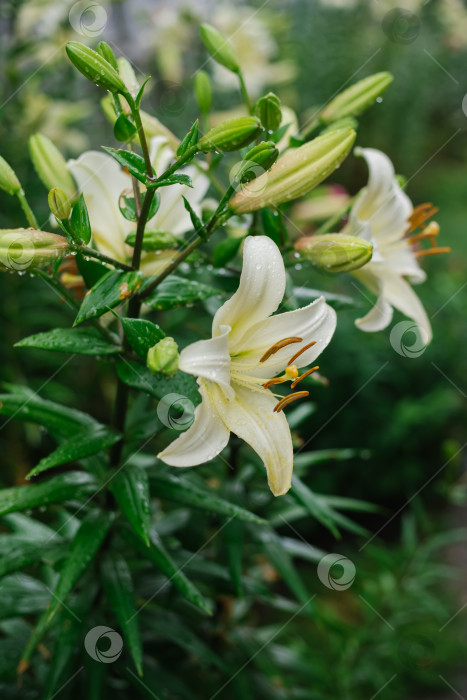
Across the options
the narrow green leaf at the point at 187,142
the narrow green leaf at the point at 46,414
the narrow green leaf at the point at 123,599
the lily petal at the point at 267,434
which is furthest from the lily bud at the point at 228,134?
the narrow green leaf at the point at 123,599

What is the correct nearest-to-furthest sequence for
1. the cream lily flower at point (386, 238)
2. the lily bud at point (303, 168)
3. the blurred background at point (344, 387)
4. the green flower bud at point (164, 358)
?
the green flower bud at point (164, 358)
the lily bud at point (303, 168)
the cream lily flower at point (386, 238)
the blurred background at point (344, 387)

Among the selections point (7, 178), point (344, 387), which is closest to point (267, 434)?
point (7, 178)

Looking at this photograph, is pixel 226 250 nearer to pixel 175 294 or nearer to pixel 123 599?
pixel 175 294

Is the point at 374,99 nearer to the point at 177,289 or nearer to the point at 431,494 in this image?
the point at 177,289

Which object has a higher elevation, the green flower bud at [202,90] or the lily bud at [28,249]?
the green flower bud at [202,90]

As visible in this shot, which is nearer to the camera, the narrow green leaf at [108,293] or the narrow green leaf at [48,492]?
the narrow green leaf at [108,293]

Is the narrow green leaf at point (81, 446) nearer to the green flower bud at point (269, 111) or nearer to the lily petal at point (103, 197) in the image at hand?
the lily petal at point (103, 197)

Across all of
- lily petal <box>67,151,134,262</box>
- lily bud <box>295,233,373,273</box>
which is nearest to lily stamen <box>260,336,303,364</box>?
lily bud <box>295,233,373,273</box>
